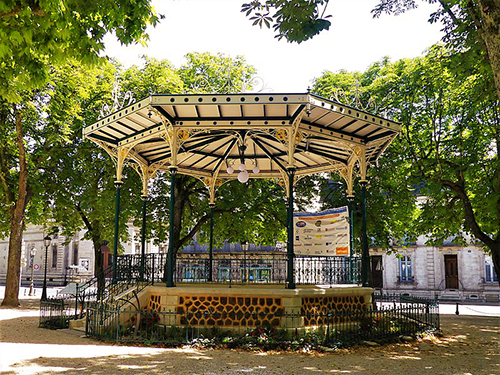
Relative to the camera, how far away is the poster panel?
1673 cm

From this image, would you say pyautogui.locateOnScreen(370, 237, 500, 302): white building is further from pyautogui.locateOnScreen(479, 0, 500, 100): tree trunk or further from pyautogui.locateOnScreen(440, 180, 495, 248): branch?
pyautogui.locateOnScreen(479, 0, 500, 100): tree trunk

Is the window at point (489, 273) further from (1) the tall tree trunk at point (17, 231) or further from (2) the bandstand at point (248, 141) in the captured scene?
(1) the tall tree trunk at point (17, 231)

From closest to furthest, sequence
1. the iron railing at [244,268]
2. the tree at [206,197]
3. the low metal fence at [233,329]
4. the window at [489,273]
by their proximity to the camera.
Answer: the low metal fence at [233,329]
the iron railing at [244,268]
the tree at [206,197]
the window at [489,273]

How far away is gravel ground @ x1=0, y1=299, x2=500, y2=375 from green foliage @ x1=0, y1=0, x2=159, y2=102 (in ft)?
19.1

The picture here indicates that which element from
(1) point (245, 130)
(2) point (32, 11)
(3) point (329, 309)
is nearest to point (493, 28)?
(2) point (32, 11)

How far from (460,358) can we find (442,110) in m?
13.4

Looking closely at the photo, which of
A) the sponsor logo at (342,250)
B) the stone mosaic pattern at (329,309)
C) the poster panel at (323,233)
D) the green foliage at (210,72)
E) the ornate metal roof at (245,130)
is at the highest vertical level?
the green foliage at (210,72)

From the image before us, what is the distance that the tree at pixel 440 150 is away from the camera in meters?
18.7

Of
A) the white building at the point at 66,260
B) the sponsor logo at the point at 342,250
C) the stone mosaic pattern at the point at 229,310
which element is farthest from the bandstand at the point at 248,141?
the white building at the point at 66,260

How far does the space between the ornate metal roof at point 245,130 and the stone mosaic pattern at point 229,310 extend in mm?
3987

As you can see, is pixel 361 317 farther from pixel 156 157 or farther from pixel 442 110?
pixel 442 110

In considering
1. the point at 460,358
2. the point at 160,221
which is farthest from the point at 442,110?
the point at 160,221

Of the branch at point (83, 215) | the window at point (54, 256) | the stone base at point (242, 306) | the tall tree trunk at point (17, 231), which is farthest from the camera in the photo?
the window at point (54, 256)

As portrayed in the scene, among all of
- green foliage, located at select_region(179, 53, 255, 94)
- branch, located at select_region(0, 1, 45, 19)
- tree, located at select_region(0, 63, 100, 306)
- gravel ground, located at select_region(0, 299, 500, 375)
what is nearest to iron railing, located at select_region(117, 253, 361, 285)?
gravel ground, located at select_region(0, 299, 500, 375)
